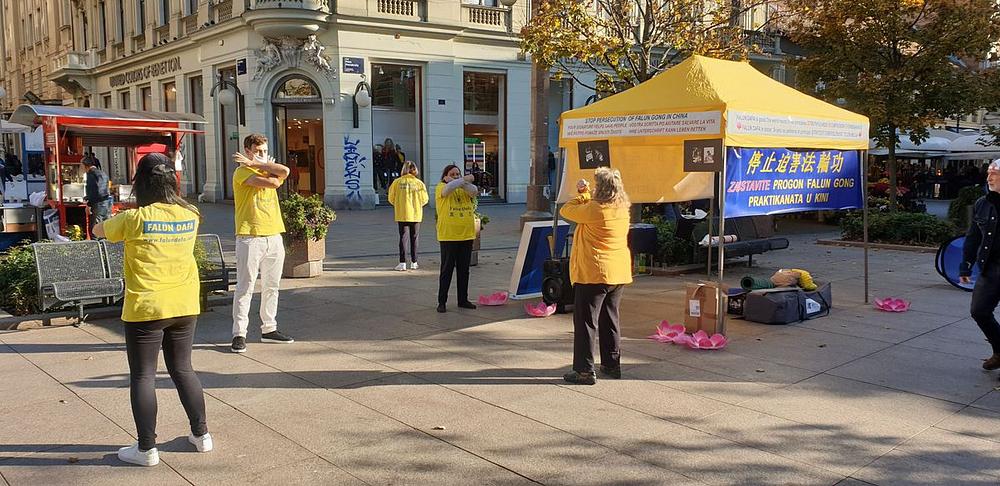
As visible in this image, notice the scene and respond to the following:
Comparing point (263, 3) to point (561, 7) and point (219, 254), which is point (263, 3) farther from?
point (219, 254)

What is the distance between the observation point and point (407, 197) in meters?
11.5

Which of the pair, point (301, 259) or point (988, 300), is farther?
point (301, 259)

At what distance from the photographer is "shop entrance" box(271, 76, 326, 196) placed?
938 inches

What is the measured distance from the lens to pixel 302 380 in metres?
5.79

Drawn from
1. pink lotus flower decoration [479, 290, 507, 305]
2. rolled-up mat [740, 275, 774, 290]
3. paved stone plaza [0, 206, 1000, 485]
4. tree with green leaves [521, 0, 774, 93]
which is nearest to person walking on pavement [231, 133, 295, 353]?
paved stone plaza [0, 206, 1000, 485]

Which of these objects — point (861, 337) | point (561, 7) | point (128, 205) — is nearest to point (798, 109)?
point (861, 337)

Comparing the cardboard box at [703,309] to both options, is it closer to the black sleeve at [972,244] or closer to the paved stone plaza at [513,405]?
the paved stone plaza at [513,405]

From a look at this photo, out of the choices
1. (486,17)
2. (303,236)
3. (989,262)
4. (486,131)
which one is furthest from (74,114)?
(486,131)

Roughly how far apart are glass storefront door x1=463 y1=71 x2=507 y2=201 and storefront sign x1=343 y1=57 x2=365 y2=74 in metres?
3.78

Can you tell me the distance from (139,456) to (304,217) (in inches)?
268

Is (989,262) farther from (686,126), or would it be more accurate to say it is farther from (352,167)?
(352,167)

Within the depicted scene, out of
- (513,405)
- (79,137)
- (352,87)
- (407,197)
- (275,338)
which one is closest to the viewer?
(513,405)

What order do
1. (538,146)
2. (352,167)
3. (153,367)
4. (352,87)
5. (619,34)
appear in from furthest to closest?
(352,167)
(352,87)
(538,146)
(619,34)
(153,367)

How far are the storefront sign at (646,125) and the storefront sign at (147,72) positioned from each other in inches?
955
